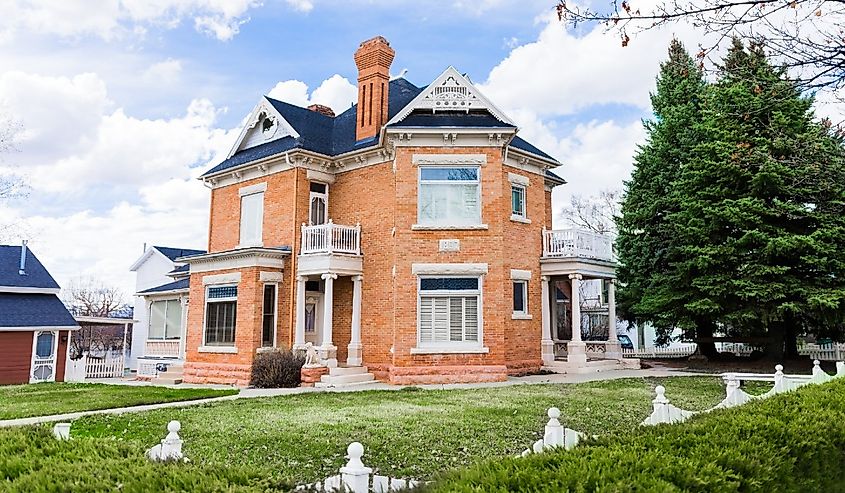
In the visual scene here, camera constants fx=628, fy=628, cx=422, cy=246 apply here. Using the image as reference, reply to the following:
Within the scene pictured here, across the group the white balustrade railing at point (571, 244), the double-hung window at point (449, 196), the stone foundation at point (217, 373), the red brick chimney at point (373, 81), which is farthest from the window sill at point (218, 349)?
the white balustrade railing at point (571, 244)

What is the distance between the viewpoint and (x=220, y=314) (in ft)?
69.4

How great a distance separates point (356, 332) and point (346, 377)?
5.83 feet

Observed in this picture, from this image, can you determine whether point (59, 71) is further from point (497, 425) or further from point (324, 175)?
point (497, 425)

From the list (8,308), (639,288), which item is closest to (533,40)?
(639,288)

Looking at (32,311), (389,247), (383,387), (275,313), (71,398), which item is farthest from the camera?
(32,311)

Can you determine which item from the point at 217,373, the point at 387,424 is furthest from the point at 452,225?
the point at 387,424

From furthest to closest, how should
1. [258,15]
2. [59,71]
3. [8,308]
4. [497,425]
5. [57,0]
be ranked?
[8,308] < [59,71] < [258,15] < [57,0] < [497,425]

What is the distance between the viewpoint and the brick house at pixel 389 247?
1834 centimetres

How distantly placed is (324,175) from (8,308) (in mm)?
12870

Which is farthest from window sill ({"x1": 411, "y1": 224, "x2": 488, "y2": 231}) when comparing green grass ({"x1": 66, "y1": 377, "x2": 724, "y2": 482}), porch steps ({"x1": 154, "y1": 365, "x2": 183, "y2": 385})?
porch steps ({"x1": 154, "y1": 365, "x2": 183, "y2": 385})

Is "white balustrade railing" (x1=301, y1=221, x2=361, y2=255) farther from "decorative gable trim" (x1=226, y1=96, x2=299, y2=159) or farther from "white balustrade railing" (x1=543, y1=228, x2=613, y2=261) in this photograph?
"white balustrade railing" (x1=543, y1=228, x2=613, y2=261)

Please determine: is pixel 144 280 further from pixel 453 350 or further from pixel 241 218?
pixel 453 350

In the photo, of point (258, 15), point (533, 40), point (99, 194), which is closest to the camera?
point (533, 40)

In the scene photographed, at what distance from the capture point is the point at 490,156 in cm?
1892
